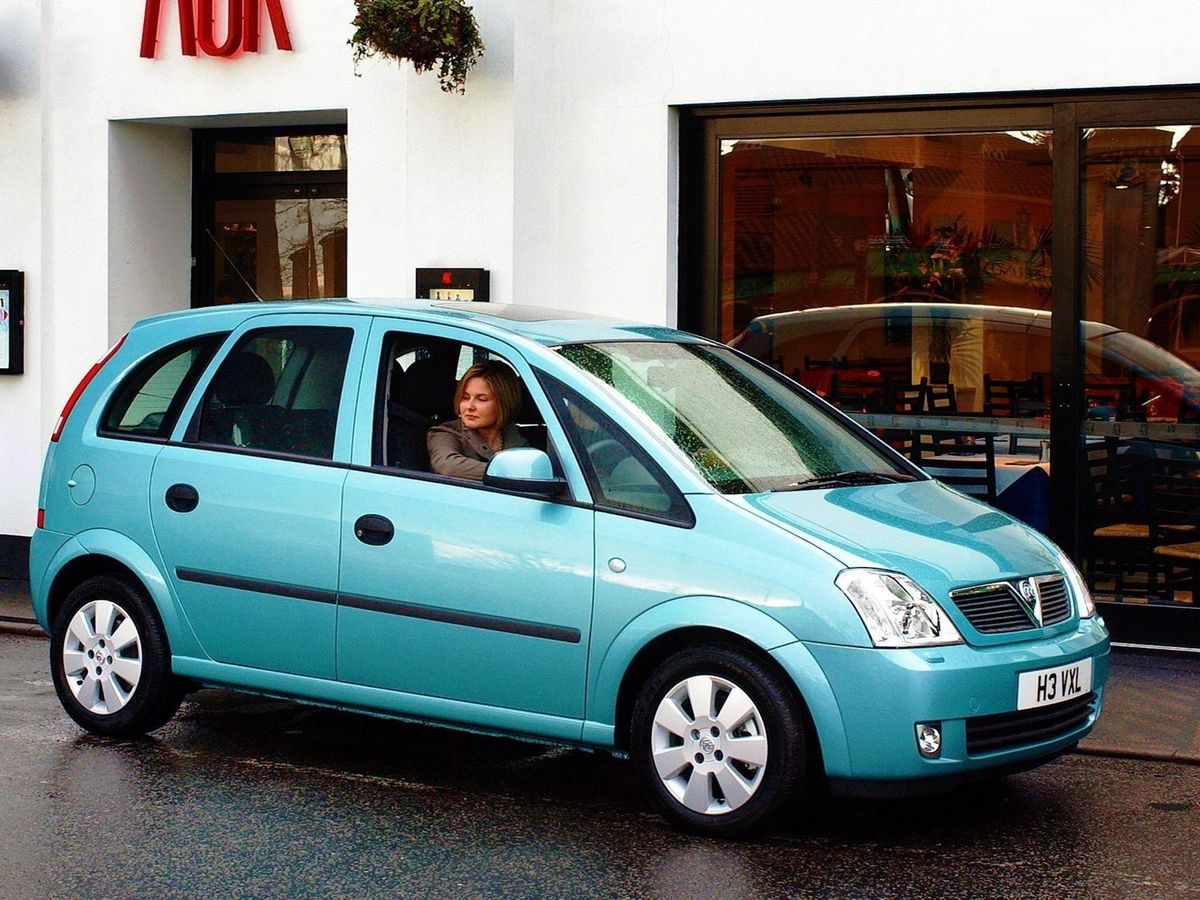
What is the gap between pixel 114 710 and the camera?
715 cm

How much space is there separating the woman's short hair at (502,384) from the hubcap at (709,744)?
1470mm

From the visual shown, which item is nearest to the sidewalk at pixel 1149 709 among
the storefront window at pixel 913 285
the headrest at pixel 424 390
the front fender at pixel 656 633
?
the storefront window at pixel 913 285

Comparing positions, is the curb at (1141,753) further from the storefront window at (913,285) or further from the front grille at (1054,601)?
the storefront window at (913,285)

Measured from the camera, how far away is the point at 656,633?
18.9 ft

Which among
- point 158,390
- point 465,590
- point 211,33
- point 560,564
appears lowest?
point 465,590

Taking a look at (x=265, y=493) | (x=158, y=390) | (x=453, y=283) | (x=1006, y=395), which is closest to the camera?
(x=265, y=493)

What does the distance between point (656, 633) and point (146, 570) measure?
2250mm

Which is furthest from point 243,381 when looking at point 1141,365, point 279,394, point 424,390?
point 1141,365

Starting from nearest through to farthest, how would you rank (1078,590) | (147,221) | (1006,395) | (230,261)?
(1078,590), (1006,395), (147,221), (230,261)

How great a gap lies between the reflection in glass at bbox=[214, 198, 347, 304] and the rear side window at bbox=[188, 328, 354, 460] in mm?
5441

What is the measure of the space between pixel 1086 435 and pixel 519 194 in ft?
11.3

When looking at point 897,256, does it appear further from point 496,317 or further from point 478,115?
point 496,317

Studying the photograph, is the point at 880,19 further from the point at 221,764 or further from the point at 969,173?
the point at 221,764

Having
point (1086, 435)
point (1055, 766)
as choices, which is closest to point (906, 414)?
point (1086, 435)
